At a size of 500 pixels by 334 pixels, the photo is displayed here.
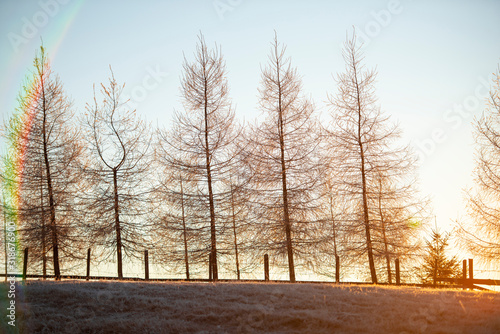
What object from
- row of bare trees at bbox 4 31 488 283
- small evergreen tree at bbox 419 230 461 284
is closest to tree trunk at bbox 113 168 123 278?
row of bare trees at bbox 4 31 488 283

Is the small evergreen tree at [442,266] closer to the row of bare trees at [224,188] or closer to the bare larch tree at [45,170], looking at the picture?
the row of bare trees at [224,188]

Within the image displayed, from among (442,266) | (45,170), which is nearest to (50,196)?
(45,170)

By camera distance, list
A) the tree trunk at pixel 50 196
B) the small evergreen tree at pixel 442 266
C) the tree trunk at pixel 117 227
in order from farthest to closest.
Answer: the small evergreen tree at pixel 442 266 → the tree trunk at pixel 50 196 → the tree trunk at pixel 117 227

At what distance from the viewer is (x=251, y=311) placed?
8.76m

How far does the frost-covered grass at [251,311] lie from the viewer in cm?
789

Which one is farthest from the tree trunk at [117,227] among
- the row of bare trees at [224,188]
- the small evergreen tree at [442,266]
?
the small evergreen tree at [442,266]

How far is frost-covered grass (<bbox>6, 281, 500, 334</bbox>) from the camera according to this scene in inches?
311

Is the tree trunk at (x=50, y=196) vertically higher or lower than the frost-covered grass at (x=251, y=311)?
higher

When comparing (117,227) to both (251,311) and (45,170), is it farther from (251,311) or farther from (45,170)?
(251,311)

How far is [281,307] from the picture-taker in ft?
30.0

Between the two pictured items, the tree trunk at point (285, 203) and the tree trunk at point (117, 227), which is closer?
the tree trunk at point (285, 203)

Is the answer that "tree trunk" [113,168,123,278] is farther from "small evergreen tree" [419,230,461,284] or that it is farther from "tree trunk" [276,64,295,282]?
"small evergreen tree" [419,230,461,284]

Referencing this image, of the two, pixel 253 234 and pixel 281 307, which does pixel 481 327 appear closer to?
pixel 281 307

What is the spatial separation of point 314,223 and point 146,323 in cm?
1065
